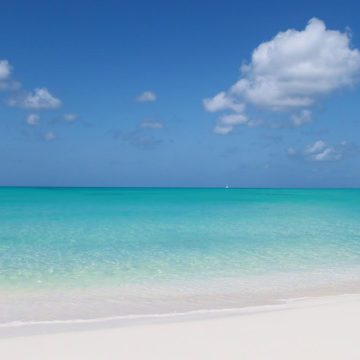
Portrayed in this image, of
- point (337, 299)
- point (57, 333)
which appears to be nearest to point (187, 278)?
point (337, 299)

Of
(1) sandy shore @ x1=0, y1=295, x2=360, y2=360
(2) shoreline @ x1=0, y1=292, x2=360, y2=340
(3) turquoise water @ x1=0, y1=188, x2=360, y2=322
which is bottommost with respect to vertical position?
(3) turquoise water @ x1=0, y1=188, x2=360, y2=322

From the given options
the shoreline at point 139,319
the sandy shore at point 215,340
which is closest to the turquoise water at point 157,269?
the shoreline at point 139,319

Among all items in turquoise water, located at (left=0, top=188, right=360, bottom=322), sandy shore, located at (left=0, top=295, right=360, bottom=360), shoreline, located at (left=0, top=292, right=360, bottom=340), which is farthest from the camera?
turquoise water, located at (left=0, top=188, right=360, bottom=322)

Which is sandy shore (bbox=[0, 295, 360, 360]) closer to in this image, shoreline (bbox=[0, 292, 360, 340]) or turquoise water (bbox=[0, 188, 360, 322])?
shoreline (bbox=[0, 292, 360, 340])

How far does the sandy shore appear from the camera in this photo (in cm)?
446

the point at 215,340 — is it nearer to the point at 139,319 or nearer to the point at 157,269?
the point at 139,319

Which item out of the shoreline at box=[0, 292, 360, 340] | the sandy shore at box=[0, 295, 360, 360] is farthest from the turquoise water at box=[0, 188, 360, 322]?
the sandy shore at box=[0, 295, 360, 360]

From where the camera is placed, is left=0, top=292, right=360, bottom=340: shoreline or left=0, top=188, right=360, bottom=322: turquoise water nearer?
left=0, top=292, right=360, bottom=340: shoreline

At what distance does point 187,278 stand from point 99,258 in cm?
326

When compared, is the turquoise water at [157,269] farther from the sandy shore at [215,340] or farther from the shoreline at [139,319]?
the sandy shore at [215,340]

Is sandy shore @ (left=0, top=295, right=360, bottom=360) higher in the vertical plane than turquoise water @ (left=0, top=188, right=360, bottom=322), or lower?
higher

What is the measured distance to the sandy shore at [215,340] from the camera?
446cm

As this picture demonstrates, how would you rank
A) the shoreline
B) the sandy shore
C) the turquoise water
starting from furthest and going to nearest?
the turquoise water, the shoreline, the sandy shore

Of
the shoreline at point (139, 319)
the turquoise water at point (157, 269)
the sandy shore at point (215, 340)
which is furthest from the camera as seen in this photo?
the turquoise water at point (157, 269)
